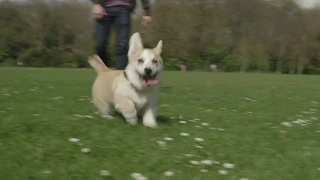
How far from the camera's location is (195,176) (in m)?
2.88

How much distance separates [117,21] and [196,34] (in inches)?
1679

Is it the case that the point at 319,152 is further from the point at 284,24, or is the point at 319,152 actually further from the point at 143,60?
the point at 284,24

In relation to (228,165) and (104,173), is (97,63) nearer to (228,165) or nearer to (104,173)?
(228,165)

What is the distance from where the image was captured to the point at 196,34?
48.2m

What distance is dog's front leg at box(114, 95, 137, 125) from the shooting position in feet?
14.4

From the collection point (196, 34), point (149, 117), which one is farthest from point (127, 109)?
point (196, 34)

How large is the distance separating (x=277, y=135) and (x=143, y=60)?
1.54 m

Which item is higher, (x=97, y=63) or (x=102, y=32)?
(x=102, y=32)

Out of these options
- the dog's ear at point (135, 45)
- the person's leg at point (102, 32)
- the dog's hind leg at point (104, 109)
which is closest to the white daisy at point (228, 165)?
the dog's ear at point (135, 45)

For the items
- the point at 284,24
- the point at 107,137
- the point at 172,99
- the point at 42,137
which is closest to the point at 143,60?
the point at 107,137

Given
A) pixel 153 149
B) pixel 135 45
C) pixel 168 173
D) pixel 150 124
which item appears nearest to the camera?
pixel 168 173

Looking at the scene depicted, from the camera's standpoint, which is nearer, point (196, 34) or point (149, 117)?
point (149, 117)

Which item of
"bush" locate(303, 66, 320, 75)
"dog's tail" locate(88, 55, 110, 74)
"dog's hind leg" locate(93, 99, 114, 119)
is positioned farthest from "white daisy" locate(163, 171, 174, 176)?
"bush" locate(303, 66, 320, 75)

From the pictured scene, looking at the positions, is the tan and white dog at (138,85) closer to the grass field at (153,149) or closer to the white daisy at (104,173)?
the grass field at (153,149)
